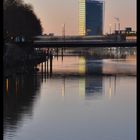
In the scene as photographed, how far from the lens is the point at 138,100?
2156 millimetres

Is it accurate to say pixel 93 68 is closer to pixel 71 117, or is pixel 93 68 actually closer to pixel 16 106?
pixel 16 106

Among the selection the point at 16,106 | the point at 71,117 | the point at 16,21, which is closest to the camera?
the point at 71,117

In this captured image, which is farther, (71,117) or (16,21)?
(16,21)

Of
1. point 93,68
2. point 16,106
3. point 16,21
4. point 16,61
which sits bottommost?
point 93,68

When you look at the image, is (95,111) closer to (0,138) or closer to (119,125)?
(119,125)

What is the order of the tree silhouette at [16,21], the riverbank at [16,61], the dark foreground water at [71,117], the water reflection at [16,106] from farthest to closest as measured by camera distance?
the tree silhouette at [16,21] < the riverbank at [16,61] < the water reflection at [16,106] < the dark foreground water at [71,117]

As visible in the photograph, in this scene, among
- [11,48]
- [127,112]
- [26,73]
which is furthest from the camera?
[11,48]

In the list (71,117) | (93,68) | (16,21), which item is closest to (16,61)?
(16,21)

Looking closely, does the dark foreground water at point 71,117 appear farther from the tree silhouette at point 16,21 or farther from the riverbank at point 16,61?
the tree silhouette at point 16,21

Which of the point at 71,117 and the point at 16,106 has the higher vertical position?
the point at 71,117

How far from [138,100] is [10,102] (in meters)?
31.6

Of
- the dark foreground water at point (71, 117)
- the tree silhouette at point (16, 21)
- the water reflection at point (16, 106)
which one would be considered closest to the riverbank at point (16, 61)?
the tree silhouette at point (16, 21)

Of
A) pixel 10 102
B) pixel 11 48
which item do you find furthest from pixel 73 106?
pixel 11 48

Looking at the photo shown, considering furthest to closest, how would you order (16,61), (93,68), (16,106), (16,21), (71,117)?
(93,68)
(16,21)
(16,61)
(16,106)
(71,117)
